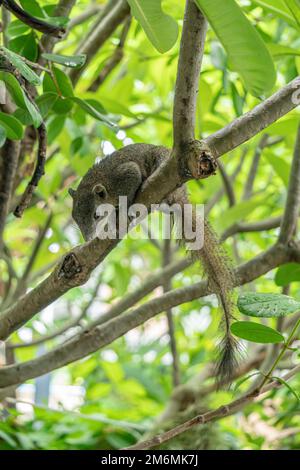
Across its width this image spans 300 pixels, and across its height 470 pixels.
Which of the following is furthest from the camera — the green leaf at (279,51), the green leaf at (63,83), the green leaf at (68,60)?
the green leaf at (279,51)

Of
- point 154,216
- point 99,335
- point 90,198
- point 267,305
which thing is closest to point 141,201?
point 267,305

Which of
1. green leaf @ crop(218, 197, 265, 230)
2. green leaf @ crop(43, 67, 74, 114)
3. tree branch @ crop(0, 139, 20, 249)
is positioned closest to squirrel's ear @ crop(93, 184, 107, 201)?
green leaf @ crop(218, 197, 265, 230)

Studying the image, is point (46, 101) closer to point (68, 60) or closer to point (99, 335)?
point (68, 60)

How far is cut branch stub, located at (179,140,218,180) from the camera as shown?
2.88 ft

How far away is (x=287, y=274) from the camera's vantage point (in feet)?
4.09

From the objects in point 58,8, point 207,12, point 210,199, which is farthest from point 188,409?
point 207,12

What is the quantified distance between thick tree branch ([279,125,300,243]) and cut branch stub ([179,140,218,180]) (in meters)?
0.44

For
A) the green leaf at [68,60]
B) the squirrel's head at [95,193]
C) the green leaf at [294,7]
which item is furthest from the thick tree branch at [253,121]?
the squirrel's head at [95,193]

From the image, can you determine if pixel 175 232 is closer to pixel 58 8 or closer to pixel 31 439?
pixel 58 8

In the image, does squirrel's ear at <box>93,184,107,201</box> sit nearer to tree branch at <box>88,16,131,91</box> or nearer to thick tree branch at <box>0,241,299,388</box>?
tree branch at <box>88,16,131,91</box>

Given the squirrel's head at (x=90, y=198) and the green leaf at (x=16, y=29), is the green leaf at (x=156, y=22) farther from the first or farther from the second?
the squirrel's head at (x=90, y=198)

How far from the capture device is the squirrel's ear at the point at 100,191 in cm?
181

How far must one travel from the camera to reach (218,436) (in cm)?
190

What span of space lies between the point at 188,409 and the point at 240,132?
1.18 metres
